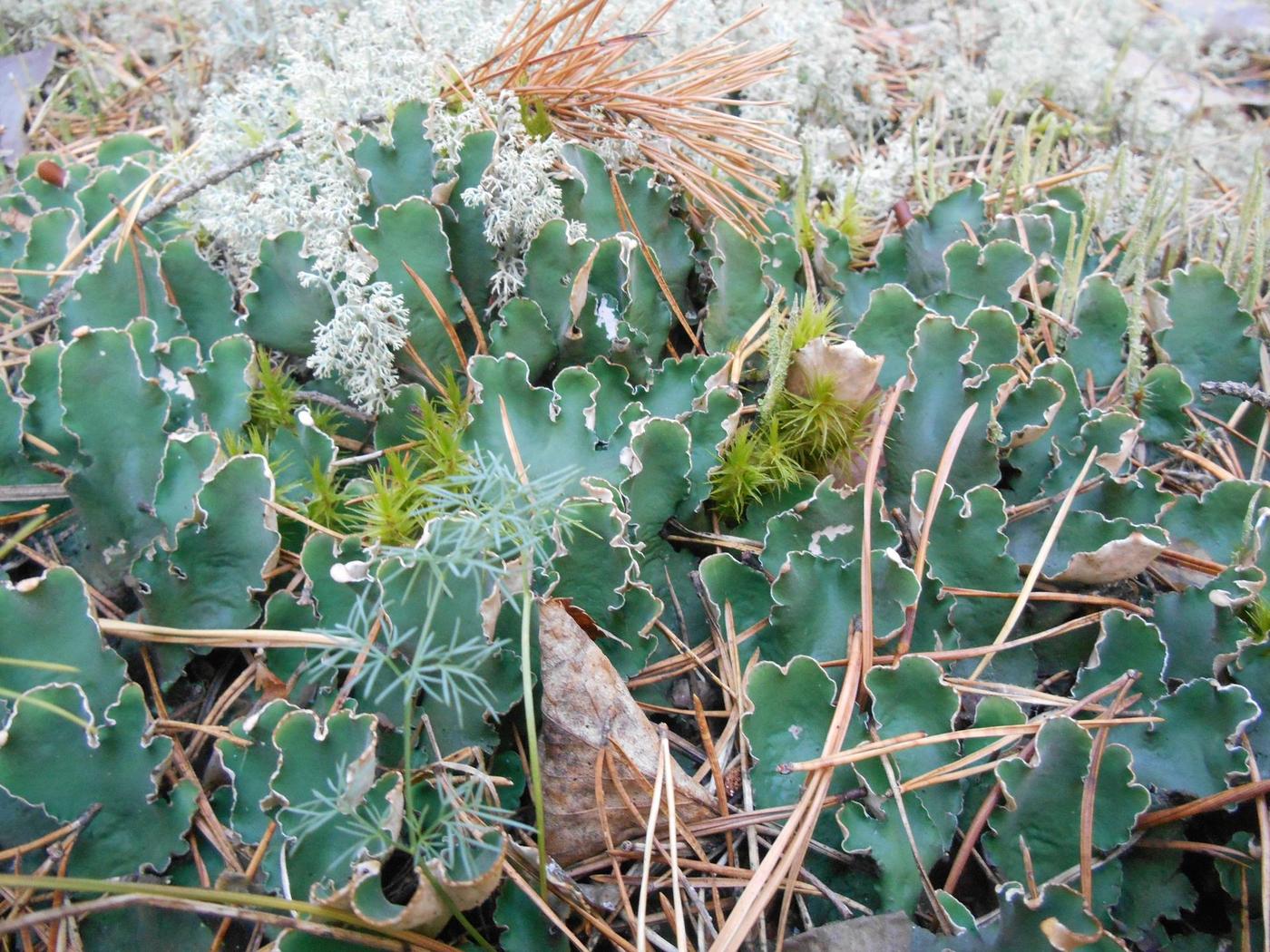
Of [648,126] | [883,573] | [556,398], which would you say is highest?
[648,126]

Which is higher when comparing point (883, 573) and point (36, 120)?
point (36, 120)

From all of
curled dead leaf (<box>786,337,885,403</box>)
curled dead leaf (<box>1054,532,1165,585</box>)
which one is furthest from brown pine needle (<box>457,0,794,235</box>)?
curled dead leaf (<box>1054,532,1165,585</box>)

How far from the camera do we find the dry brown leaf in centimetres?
139

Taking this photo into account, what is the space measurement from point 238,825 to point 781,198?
1926mm

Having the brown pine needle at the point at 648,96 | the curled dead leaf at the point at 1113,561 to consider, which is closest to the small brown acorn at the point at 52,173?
the brown pine needle at the point at 648,96

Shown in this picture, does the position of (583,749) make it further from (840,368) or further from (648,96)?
(648,96)

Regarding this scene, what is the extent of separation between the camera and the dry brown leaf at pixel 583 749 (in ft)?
4.56

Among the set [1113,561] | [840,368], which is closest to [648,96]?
[840,368]

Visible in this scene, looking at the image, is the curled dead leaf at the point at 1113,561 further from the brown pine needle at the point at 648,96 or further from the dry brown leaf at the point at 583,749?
the brown pine needle at the point at 648,96

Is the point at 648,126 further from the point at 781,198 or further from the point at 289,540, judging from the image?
the point at 289,540

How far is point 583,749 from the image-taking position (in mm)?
1393

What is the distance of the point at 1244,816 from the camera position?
1.43m

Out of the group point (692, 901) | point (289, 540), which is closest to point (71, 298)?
point (289, 540)

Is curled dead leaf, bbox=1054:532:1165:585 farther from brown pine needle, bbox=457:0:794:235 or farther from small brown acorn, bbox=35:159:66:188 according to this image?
small brown acorn, bbox=35:159:66:188
